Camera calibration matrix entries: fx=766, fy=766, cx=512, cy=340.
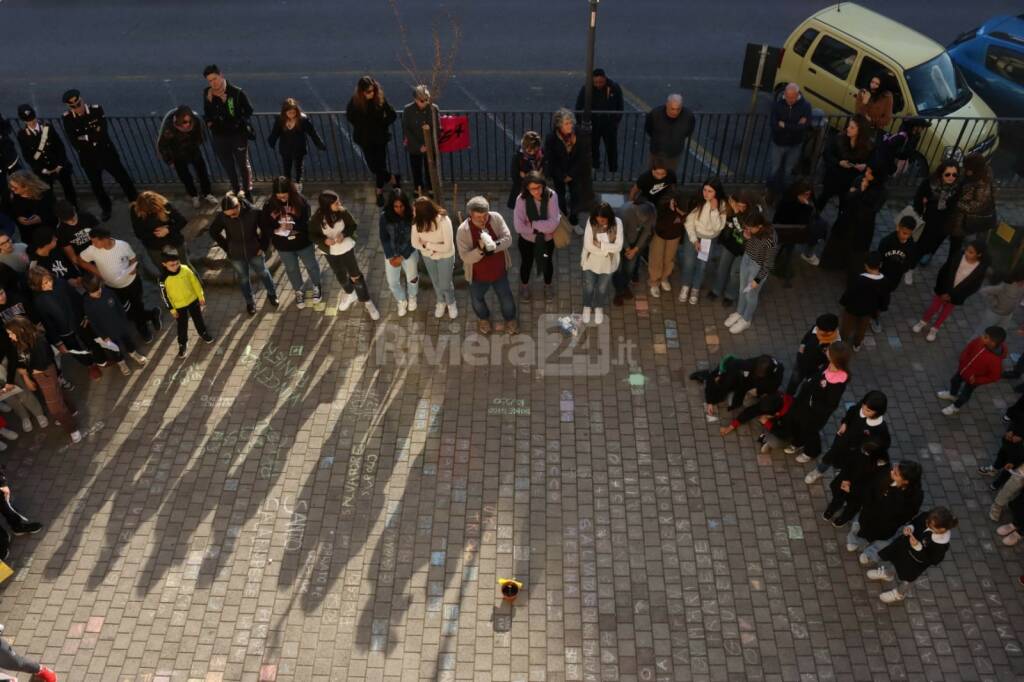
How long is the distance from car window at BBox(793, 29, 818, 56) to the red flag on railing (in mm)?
6289

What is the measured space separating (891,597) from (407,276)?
5.77 m

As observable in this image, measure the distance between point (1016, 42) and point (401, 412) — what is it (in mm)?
12159

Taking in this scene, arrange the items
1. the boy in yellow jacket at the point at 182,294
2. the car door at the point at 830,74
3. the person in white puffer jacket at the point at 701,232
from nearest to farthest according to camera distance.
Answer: the boy in yellow jacket at the point at 182,294 < the person in white puffer jacket at the point at 701,232 < the car door at the point at 830,74

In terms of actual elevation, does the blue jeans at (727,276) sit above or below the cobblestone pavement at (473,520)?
above

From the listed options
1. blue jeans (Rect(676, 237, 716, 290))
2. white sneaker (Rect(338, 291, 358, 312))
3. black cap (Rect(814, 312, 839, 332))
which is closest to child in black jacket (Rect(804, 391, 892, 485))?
black cap (Rect(814, 312, 839, 332))

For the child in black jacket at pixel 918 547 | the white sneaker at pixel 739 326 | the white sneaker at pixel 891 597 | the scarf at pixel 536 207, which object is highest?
the scarf at pixel 536 207

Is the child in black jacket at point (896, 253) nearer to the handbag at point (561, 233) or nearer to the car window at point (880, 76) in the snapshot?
the handbag at point (561, 233)

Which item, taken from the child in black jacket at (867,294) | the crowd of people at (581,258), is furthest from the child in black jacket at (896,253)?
the child in black jacket at (867,294)

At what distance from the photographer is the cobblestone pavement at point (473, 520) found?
6.23m

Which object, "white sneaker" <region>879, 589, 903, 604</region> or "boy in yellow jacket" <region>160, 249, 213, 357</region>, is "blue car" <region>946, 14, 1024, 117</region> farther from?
"boy in yellow jacket" <region>160, 249, 213, 357</region>

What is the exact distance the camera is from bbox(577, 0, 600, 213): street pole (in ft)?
30.3

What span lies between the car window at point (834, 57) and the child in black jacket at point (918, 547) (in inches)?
332

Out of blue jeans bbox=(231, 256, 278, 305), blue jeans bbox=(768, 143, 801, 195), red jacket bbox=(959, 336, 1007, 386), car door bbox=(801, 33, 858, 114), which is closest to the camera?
red jacket bbox=(959, 336, 1007, 386)

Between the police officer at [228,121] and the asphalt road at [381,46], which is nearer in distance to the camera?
the police officer at [228,121]
